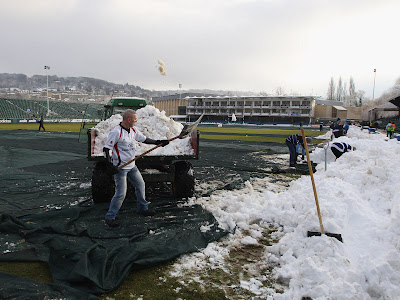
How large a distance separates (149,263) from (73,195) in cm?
395

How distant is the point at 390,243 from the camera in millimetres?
3719

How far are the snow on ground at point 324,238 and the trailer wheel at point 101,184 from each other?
5.85 feet

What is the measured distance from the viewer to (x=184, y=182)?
6.45m

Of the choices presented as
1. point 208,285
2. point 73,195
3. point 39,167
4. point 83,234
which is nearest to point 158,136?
point 73,195

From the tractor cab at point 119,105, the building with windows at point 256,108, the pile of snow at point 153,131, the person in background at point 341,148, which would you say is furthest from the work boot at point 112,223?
the building with windows at point 256,108

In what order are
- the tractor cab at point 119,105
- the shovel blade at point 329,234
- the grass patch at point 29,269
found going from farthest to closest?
the tractor cab at point 119,105 → the shovel blade at point 329,234 → the grass patch at point 29,269

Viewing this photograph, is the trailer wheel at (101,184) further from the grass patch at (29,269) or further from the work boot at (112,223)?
the grass patch at (29,269)

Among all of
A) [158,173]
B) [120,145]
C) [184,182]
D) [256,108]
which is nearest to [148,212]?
[158,173]

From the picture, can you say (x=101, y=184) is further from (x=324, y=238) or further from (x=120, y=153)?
(x=324, y=238)

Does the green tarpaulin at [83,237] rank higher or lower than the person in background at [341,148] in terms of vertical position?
lower

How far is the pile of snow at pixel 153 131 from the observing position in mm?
6387

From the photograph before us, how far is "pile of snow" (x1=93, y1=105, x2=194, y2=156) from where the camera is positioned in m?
6.39

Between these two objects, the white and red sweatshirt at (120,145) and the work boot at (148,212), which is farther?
the work boot at (148,212)

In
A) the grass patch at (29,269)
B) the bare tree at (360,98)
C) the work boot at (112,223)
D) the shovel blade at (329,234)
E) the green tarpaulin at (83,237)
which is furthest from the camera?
the bare tree at (360,98)
